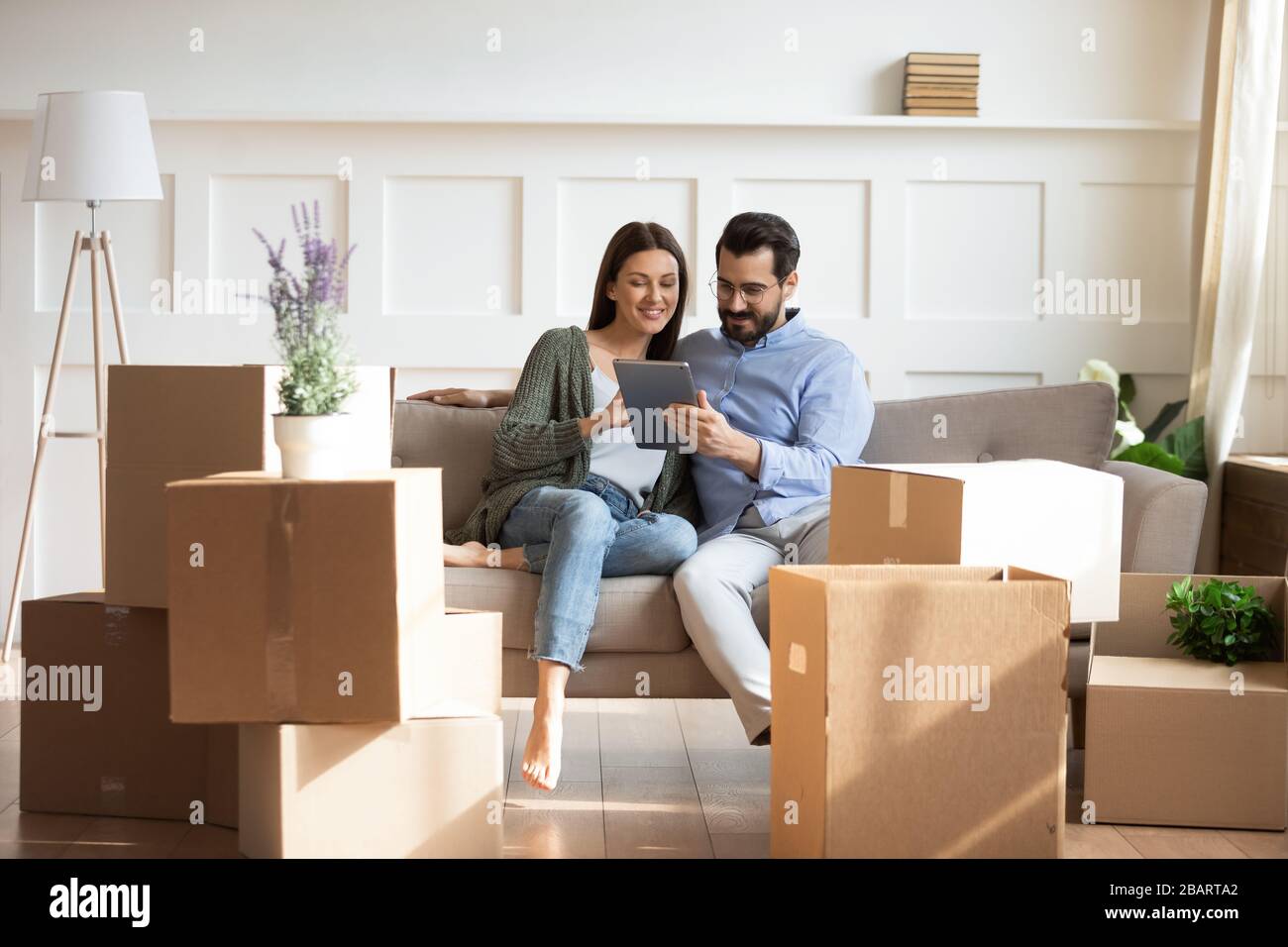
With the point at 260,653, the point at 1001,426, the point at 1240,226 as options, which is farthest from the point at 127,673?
the point at 1240,226

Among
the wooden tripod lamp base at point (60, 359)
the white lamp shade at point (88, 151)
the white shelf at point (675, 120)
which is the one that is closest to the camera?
the white lamp shade at point (88, 151)

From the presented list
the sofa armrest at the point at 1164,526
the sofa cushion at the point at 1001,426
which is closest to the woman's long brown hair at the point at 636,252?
the sofa cushion at the point at 1001,426

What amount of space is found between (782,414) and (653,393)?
14.9 inches

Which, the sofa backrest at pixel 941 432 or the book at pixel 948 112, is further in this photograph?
the book at pixel 948 112

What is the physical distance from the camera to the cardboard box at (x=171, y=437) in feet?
7.35

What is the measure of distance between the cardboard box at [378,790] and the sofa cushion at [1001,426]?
1.29 meters

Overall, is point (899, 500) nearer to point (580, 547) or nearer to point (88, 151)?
point (580, 547)

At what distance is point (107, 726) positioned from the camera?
2475 millimetres

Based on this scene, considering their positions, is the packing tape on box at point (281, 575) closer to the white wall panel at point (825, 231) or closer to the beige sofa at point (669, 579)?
the beige sofa at point (669, 579)

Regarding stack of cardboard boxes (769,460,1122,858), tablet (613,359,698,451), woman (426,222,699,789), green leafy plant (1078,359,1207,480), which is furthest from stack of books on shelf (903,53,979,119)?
stack of cardboard boxes (769,460,1122,858)

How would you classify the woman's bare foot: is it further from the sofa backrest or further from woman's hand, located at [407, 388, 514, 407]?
woman's hand, located at [407, 388, 514, 407]

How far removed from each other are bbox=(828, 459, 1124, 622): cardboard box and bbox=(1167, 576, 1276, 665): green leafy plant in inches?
13.7

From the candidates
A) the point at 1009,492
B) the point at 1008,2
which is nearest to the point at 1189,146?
the point at 1008,2

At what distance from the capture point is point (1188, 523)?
276 centimetres
